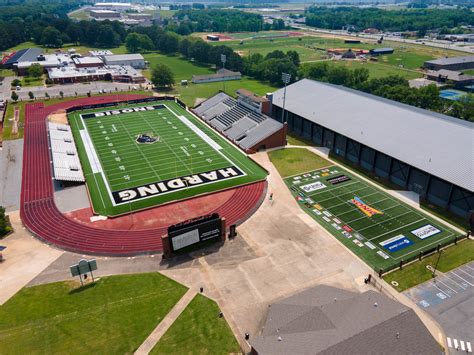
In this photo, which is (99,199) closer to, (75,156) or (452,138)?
(75,156)

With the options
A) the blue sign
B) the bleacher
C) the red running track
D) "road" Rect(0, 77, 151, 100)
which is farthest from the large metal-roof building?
"road" Rect(0, 77, 151, 100)

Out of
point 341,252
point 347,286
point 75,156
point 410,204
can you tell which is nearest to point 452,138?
point 410,204

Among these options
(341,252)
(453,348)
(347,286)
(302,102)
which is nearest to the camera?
(453,348)

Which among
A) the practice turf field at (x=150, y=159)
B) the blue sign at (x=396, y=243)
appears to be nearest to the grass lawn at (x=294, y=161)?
the practice turf field at (x=150, y=159)

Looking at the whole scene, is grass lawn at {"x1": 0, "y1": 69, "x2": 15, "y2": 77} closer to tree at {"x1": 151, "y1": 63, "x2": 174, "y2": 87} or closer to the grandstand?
tree at {"x1": 151, "y1": 63, "x2": 174, "y2": 87}

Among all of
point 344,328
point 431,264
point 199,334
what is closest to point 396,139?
point 431,264

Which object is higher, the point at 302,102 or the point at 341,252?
the point at 302,102

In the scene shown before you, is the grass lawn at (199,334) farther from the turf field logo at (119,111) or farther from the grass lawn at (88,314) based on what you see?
the turf field logo at (119,111)
